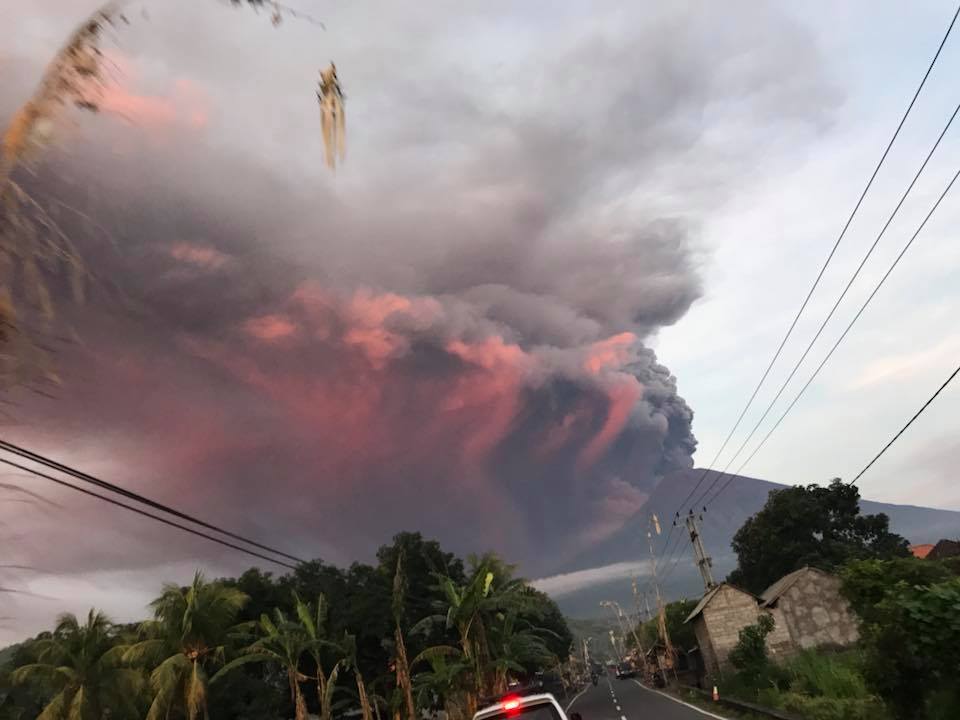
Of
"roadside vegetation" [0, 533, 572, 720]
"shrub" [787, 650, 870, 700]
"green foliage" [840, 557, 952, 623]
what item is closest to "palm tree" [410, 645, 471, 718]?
"roadside vegetation" [0, 533, 572, 720]

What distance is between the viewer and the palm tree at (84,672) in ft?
96.1

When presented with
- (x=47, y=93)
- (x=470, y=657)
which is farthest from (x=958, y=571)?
(x=470, y=657)

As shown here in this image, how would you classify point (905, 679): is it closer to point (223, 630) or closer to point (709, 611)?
point (223, 630)

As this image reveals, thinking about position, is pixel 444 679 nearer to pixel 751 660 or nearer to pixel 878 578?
pixel 751 660

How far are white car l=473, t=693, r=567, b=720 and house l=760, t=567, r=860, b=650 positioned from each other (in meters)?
47.3

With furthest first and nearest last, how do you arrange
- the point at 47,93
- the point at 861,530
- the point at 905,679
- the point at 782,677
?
the point at 861,530
the point at 782,677
the point at 905,679
the point at 47,93

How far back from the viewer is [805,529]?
8638 cm

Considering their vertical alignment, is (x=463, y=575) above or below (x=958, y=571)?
above

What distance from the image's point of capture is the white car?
9.19 meters

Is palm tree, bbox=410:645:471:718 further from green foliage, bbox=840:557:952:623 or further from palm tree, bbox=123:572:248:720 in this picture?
green foliage, bbox=840:557:952:623

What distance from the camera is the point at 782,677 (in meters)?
29.3

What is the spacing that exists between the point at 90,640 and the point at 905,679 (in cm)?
3318

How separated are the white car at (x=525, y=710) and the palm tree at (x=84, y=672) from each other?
2725 cm

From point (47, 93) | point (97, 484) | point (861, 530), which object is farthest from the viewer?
point (861, 530)
